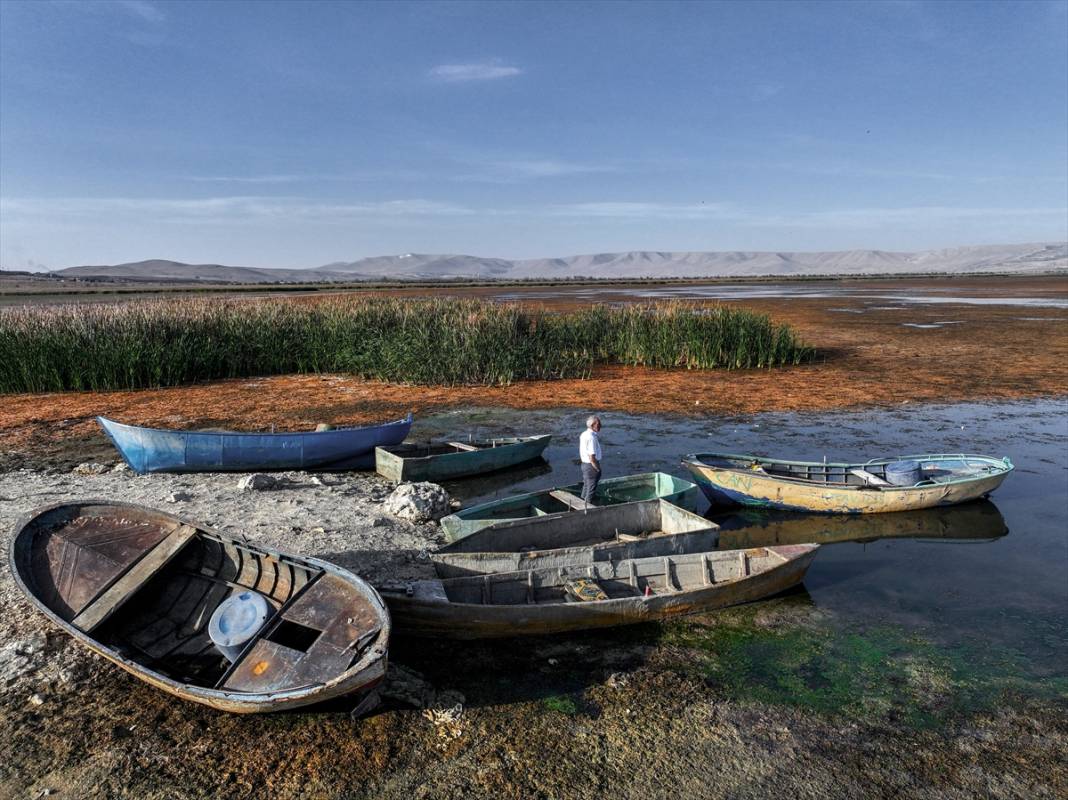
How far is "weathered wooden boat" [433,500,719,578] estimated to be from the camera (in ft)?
28.4

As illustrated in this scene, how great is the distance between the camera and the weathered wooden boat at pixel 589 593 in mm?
7625

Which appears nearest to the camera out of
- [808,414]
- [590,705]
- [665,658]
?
[590,705]

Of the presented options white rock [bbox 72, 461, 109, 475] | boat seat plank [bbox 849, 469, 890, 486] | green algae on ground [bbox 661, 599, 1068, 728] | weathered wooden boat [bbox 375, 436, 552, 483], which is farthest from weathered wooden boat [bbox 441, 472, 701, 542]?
white rock [bbox 72, 461, 109, 475]

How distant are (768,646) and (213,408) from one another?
1694cm

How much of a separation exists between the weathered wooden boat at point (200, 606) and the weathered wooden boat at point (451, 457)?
18.1 feet

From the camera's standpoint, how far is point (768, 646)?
798cm

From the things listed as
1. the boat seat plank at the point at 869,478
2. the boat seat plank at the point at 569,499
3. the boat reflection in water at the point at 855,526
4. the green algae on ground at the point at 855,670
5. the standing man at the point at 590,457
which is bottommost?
the boat reflection in water at the point at 855,526

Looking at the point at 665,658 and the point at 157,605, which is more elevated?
the point at 157,605

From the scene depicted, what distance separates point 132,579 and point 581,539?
555 cm

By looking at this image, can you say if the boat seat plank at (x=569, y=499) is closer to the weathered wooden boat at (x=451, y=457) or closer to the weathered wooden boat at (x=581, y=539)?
the weathered wooden boat at (x=581, y=539)

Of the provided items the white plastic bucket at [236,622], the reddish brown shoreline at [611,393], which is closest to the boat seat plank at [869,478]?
the reddish brown shoreline at [611,393]

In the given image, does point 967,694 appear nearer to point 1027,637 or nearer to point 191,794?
point 1027,637

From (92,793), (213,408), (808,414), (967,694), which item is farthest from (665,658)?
(213,408)

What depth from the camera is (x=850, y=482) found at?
42.1 ft
